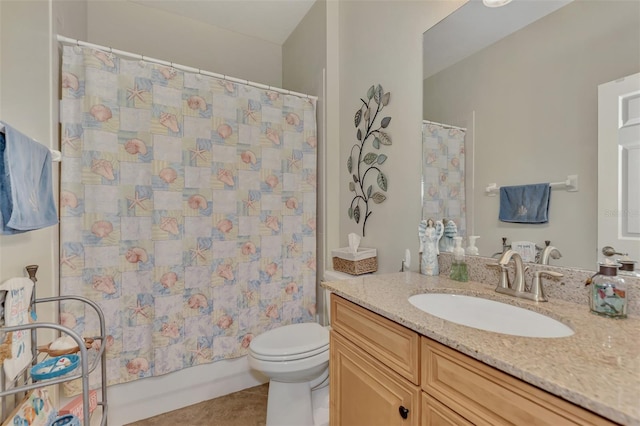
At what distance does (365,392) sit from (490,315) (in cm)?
49

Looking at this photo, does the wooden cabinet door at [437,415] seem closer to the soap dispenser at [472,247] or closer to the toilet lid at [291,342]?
the soap dispenser at [472,247]

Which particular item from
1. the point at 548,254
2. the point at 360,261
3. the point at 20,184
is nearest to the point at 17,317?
the point at 20,184

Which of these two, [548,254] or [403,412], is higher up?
[548,254]

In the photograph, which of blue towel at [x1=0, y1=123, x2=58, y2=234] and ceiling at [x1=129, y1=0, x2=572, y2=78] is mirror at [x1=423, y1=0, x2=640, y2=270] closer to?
ceiling at [x1=129, y1=0, x2=572, y2=78]

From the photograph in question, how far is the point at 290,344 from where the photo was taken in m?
1.50

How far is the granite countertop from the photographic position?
444mm

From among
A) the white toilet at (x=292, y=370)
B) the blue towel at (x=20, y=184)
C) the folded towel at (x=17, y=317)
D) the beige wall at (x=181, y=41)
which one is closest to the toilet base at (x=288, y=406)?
the white toilet at (x=292, y=370)

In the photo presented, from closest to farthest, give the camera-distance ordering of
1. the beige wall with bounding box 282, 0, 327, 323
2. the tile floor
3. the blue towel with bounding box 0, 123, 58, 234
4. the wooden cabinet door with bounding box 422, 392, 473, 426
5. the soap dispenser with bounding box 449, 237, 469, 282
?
the wooden cabinet door with bounding box 422, 392, 473, 426 < the blue towel with bounding box 0, 123, 58, 234 < the soap dispenser with bounding box 449, 237, 469, 282 < the tile floor < the beige wall with bounding box 282, 0, 327, 323

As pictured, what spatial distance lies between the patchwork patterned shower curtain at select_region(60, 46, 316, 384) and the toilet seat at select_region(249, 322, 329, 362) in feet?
1.42

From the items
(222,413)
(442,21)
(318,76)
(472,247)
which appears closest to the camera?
(472,247)

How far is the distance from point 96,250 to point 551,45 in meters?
2.18

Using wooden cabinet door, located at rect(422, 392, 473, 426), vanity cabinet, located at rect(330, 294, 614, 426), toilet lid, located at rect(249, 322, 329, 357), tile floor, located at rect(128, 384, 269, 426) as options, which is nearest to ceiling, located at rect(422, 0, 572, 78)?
vanity cabinet, located at rect(330, 294, 614, 426)

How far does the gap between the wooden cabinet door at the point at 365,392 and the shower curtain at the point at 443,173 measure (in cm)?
69

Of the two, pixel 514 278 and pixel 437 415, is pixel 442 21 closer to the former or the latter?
pixel 514 278
